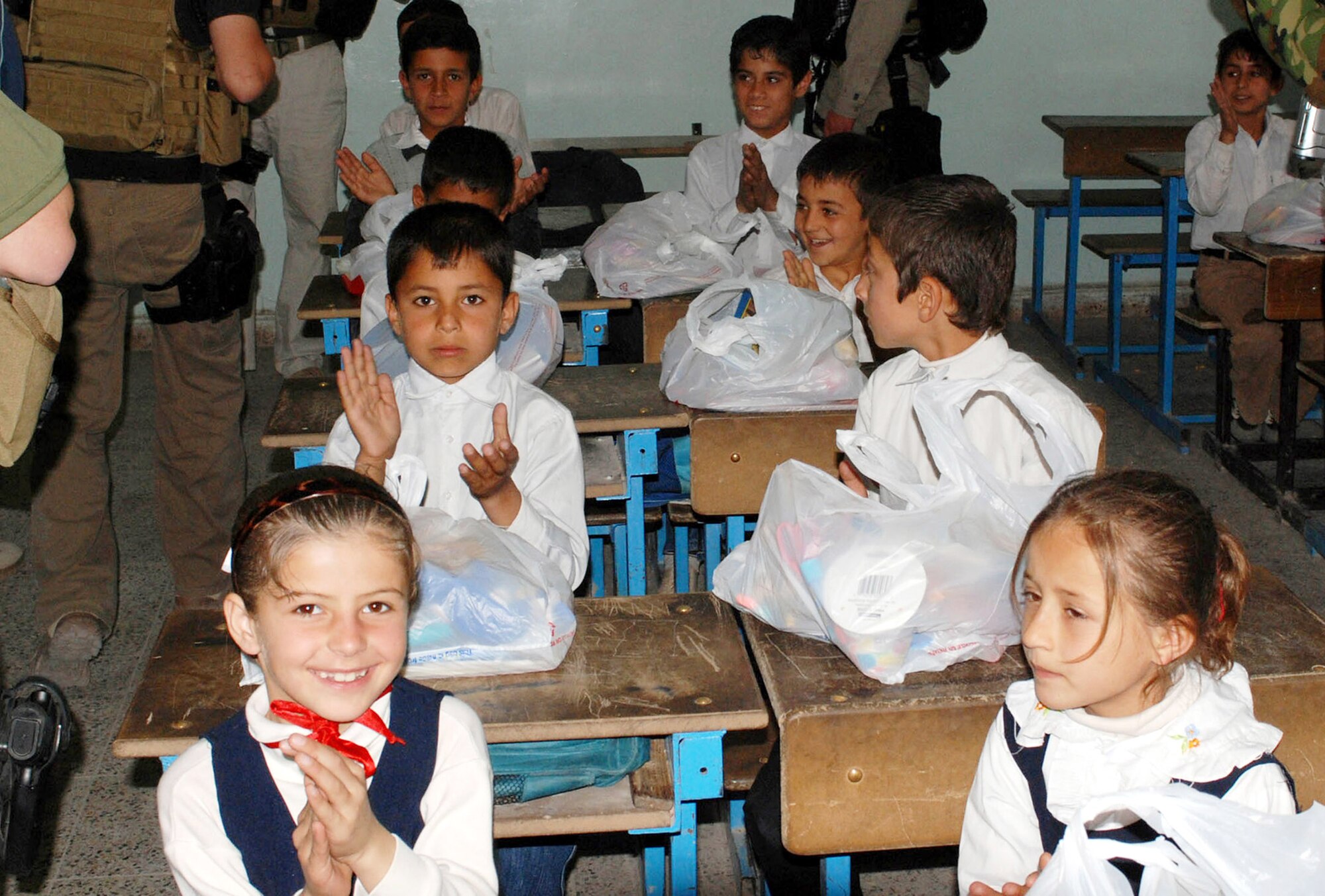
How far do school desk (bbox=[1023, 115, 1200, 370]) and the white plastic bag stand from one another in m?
1.40

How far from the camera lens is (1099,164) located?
525 centimetres

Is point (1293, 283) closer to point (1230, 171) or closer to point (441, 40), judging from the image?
point (1230, 171)

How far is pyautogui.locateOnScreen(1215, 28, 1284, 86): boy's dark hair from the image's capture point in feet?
14.3

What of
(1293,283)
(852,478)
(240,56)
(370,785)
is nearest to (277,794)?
(370,785)

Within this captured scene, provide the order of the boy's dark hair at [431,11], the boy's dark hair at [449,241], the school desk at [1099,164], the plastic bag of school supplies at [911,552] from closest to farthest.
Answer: the plastic bag of school supplies at [911,552] < the boy's dark hair at [449,241] < the boy's dark hair at [431,11] < the school desk at [1099,164]

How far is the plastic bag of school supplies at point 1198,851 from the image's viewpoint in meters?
1.09

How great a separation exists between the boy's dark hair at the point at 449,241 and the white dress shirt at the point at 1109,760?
124cm

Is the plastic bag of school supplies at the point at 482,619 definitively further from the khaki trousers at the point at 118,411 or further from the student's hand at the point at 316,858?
the khaki trousers at the point at 118,411

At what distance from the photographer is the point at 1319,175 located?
386 cm

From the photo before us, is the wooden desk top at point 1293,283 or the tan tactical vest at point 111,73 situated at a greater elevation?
the tan tactical vest at point 111,73

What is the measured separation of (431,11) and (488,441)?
2.82 metres

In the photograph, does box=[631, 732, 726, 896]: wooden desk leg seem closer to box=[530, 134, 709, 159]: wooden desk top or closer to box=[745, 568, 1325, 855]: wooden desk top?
box=[745, 568, 1325, 855]: wooden desk top

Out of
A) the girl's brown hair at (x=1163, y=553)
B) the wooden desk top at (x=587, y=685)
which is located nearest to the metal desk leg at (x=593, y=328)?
the wooden desk top at (x=587, y=685)

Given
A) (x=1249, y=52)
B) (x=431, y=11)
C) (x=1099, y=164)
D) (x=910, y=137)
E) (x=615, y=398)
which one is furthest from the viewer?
(x=1099, y=164)
